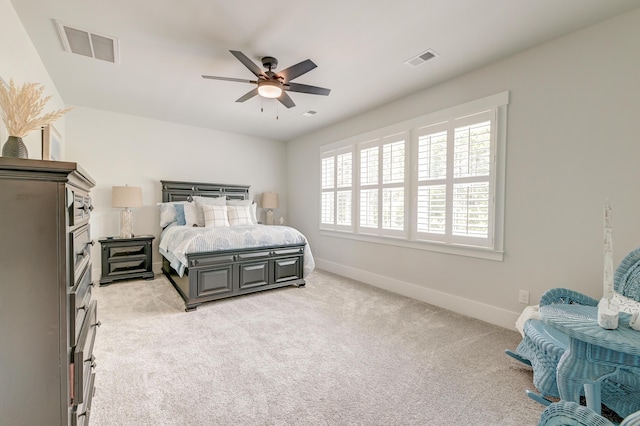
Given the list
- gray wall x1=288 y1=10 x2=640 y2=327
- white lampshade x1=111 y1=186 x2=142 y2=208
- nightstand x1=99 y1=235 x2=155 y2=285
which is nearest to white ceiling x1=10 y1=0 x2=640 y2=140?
gray wall x1=288 y1=10 x2=640 y2=327

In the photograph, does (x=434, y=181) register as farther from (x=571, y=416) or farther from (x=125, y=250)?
(x=125, y=250)

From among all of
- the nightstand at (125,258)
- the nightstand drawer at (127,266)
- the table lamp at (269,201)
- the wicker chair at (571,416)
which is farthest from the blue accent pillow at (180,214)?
the wicker chair at (571,416)

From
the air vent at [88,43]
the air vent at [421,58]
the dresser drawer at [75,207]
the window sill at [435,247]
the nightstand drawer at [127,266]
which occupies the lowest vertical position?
the nightstand drawer at [127,266]

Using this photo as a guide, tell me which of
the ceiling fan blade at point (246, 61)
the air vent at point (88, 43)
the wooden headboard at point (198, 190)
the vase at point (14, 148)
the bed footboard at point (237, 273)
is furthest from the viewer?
the wooden headboard at point (198, 190)

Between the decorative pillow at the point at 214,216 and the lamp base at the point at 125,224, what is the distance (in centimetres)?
122

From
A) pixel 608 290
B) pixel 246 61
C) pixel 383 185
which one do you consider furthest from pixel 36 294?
pixel 383 185

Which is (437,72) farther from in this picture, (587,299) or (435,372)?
(435,372)

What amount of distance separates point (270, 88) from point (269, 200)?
331 centimetres

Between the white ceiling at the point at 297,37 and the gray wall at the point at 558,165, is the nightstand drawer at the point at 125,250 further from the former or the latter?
the gray wall at the point at 558,165

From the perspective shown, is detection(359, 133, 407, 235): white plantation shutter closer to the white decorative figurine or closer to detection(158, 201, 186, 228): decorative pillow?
A: the white decorative figurine

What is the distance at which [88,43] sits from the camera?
103 inches

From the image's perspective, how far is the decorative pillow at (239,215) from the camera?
464 cm

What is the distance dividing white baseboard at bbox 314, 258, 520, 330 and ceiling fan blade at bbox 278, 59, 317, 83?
295cm

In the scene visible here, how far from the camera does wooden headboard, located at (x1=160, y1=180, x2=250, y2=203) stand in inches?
196
